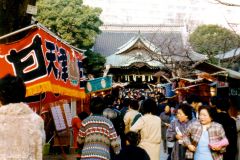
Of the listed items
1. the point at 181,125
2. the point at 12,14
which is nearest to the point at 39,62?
the point at 12,14

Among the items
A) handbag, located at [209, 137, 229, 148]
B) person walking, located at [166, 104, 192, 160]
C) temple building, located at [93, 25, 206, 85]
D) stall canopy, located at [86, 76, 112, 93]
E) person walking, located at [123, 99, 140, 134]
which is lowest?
temple building, located at [93, 25, 206, 85]

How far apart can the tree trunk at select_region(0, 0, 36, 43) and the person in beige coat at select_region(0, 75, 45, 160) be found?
2.51m

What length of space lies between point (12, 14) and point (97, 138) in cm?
211

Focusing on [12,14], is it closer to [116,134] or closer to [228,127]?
[116,134]

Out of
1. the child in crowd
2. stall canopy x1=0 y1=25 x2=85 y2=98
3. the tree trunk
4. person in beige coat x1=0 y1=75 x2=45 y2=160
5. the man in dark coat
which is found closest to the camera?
person in beige coat x1=0 y1=75 x2=45 y2=160

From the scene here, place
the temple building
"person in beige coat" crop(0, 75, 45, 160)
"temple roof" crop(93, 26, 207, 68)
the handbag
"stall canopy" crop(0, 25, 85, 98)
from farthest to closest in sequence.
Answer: "temple roof" crop(93, 26, 207, 68) < the temple building < the handbag < "stall canopy" crop(0, 25, 85, 98) < "person in beige coat" crop(0, 75, 45, 160)

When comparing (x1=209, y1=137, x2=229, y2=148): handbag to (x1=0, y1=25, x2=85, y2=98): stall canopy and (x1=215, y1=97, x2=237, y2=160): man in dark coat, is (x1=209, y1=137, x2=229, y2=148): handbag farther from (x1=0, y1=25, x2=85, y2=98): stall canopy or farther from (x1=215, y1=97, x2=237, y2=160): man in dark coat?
(x1=0, y1=25, x2=85, y2=98): stall canopy

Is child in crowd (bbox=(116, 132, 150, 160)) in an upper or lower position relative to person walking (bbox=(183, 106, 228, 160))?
upper

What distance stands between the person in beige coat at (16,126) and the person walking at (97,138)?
93.2 inches

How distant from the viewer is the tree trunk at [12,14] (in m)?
6.12

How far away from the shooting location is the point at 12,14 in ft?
20.2

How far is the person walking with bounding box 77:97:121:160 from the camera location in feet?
20.3

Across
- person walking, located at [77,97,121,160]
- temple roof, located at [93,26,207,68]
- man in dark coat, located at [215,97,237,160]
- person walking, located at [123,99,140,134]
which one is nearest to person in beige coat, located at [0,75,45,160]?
person walking, located at [77,97,121,160]

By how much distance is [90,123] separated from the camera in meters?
6.32
